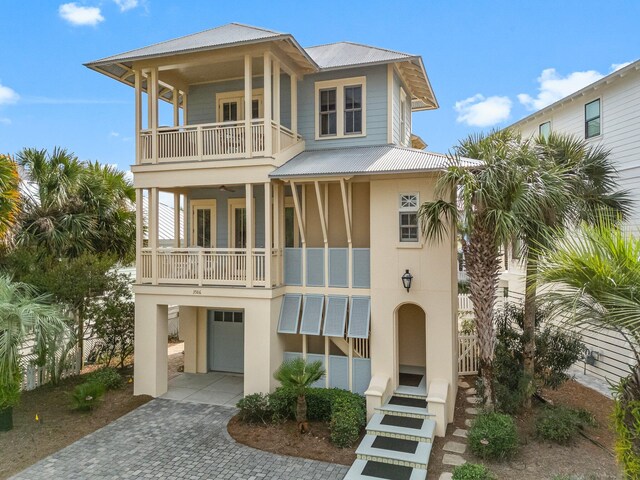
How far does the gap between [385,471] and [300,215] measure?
662cm

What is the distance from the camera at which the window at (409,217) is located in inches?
440

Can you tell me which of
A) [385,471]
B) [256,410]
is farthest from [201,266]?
[385,471]

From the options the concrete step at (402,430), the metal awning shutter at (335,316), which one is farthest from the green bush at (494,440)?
the metal awning shutter at (335,316)

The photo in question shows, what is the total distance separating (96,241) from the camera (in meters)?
15.2

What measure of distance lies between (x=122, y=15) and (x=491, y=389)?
18.3 meters

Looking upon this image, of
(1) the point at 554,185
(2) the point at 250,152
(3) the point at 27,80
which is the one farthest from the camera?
(3) the point at 27,80

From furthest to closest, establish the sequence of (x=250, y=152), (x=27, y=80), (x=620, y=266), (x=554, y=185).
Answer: (x=27, y=80) < (x=250, y=152) < (x=554, y=185) < (x=620, y=266)

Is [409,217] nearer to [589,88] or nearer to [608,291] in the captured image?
[608,291]

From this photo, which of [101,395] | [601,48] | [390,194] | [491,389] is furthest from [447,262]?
[601,48]

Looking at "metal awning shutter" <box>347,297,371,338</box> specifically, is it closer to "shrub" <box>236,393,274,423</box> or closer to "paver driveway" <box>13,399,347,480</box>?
"shrub" <box>236,393,274,423</box>

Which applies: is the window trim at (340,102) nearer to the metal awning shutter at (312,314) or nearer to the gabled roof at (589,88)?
the metal awning shutter at (312,314)

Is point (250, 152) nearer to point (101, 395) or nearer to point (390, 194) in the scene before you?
point (390, 194)

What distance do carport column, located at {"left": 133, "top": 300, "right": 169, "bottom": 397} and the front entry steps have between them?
651 centimetres

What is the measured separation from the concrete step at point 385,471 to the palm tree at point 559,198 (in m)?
4.35
